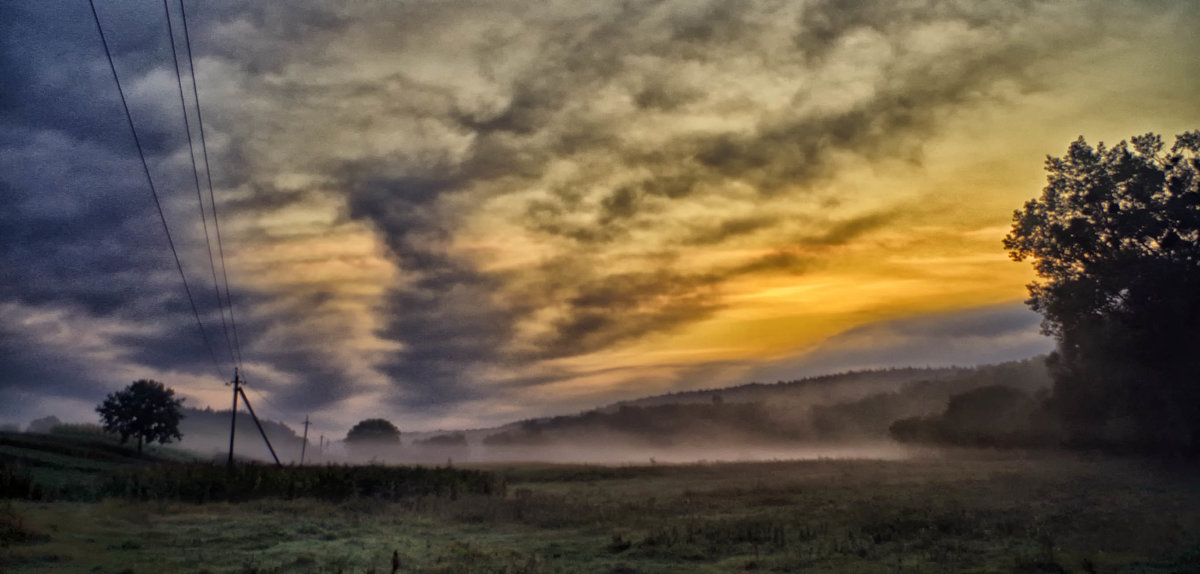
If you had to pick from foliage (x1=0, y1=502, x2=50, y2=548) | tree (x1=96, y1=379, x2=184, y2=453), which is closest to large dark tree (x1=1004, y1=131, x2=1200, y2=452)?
foliage (x1=0, y1=502, x2=50, y2=548)

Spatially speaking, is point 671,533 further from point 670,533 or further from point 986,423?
point 986,423

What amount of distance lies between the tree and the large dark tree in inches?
4242

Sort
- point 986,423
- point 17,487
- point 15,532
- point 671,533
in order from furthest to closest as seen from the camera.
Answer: point 986,423 → point 17,487 → point 671,533 → point 15,532

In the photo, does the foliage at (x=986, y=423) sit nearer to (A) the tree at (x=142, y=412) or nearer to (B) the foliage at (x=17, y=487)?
(B) the foliage at (x=17, y=487)

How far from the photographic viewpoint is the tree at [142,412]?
93688mm

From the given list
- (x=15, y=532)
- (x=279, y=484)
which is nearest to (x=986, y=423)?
(x=279, y=484)

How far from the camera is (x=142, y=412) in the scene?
9425 cm

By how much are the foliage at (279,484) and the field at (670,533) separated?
470 centimetres

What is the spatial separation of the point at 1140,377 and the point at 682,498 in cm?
3342

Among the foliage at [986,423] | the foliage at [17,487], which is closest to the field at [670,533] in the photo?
the foliage at [17,487]

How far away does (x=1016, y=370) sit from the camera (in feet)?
386

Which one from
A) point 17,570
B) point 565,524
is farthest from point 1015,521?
point 17,570

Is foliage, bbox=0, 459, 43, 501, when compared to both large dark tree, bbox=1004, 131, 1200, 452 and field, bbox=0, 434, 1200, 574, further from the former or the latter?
large dark tree, bbox=1004, 131, 1200, 452

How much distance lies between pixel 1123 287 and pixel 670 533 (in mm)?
42419
